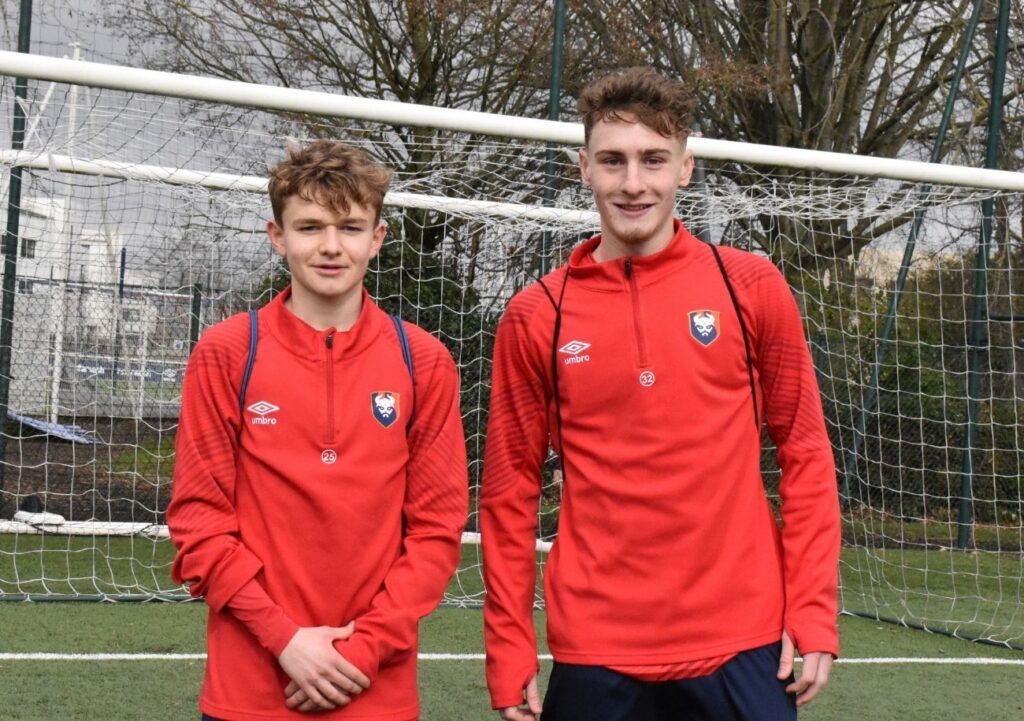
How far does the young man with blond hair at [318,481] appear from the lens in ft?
6.37

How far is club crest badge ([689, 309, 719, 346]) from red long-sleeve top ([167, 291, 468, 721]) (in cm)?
47

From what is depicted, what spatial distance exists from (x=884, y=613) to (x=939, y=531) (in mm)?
2418

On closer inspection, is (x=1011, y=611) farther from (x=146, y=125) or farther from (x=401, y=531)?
(x=401, y=531)

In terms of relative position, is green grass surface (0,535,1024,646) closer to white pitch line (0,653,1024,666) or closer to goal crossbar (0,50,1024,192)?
white pitch line (0,653,1024,666)

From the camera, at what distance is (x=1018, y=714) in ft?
14.0

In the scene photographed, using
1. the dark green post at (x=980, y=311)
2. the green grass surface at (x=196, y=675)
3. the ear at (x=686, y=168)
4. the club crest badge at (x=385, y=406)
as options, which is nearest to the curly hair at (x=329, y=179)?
the club crest badge at (x=385, y=406)

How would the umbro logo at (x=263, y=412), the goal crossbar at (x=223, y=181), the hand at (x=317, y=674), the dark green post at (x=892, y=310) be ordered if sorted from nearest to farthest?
the hand at (x=317, y=674) → the umbro logo at (x=263, y=412) → the goal crossbar at (x=223, y=181) → the dark green post at (x=892, y=310)

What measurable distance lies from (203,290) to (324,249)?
16.3 feet

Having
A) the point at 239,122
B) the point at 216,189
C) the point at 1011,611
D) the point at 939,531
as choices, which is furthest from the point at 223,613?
the point at 939,531

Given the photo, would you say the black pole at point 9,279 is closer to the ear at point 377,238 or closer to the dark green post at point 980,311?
the ear at point 377,238

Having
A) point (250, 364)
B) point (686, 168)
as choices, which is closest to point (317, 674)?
point (250, 364)

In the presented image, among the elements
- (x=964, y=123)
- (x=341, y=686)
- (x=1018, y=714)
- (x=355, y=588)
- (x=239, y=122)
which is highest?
(x=964, y=123)

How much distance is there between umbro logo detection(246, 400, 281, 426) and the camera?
2.02 meters

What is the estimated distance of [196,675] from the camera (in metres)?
4.31
